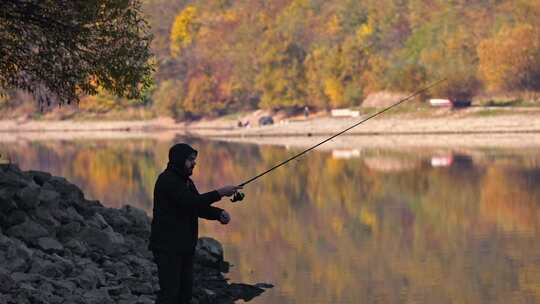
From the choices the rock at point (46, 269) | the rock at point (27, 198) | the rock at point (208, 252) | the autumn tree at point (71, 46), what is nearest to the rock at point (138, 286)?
the rock at point (46, 269)

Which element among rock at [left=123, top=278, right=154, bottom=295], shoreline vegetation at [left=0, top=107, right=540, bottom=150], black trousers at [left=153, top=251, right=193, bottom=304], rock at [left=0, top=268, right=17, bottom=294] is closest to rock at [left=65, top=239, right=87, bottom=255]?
rock at [left=123, top=278, right=154, bottom=295]

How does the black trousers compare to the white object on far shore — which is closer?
the black trousers

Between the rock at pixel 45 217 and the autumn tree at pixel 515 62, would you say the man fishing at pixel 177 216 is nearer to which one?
the rock at pixel 45 217

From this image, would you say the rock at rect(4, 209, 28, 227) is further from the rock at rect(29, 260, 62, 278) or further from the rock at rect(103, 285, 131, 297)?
the rock at rect(103, 285, 131, 297)

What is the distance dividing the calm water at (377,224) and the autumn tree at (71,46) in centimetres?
460

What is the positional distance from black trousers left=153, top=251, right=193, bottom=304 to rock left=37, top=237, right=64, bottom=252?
6.27m

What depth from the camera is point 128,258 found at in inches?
875

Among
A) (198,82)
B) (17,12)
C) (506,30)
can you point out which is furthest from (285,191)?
(198,82)

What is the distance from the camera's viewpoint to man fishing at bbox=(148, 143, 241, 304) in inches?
582

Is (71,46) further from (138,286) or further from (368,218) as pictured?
(368,218)

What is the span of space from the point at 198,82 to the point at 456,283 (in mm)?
148744

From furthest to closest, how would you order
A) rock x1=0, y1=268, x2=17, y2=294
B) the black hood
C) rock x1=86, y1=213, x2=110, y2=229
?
rock x1=86, y1=213, x2=110, y2=229, rock x1=0, y1=268, x2=17, y2=294, the black hood

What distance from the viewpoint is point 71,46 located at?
73.5 ft

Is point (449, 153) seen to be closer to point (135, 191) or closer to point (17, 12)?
point (135, 191)
